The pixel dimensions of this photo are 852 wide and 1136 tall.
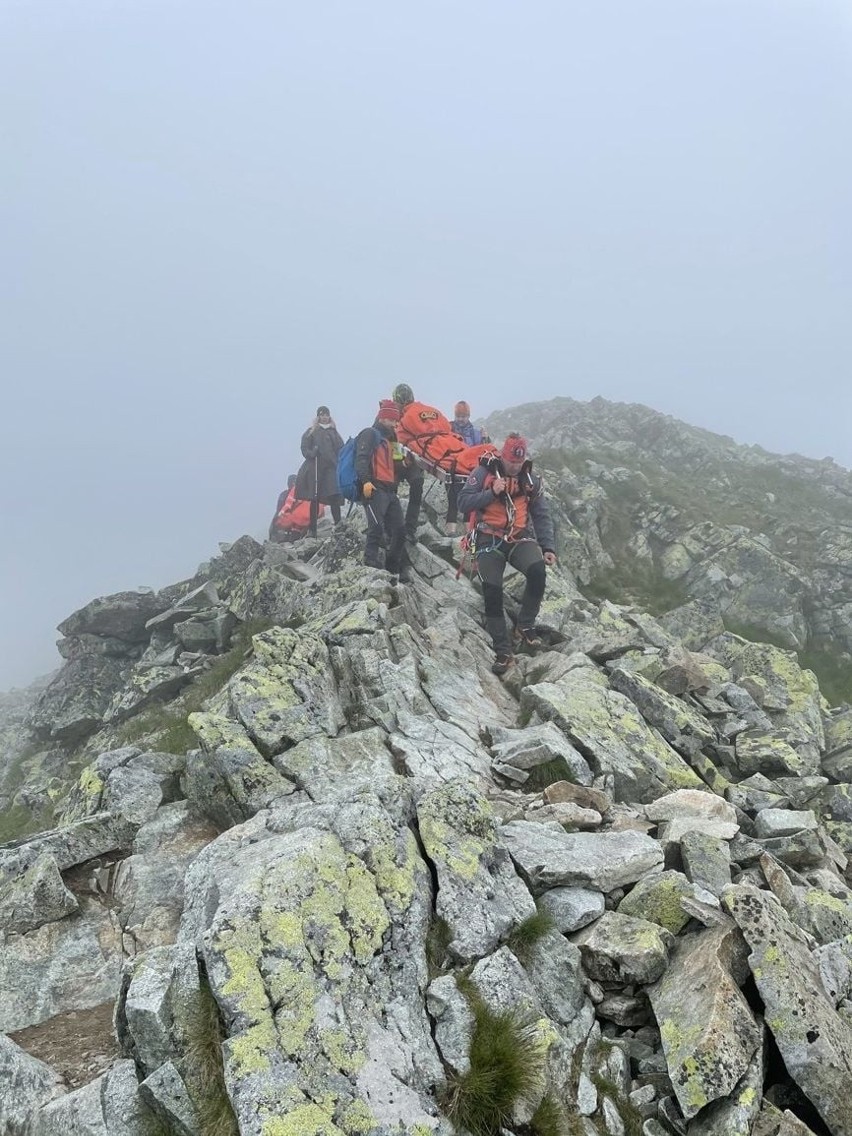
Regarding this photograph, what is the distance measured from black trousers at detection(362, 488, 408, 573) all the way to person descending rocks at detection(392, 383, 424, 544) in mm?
870

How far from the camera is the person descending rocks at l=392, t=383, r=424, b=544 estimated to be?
2089 cm

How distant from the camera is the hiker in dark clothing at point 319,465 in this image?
29.1 metres

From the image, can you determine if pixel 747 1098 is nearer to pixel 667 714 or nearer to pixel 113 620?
pixel 667 714

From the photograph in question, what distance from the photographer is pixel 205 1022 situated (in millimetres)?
5965

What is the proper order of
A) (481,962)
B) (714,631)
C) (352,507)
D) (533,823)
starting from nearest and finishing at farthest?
(481,962) < (533,823) < (352,507) < (714,631)

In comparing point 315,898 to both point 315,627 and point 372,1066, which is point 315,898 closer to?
point 372,1066

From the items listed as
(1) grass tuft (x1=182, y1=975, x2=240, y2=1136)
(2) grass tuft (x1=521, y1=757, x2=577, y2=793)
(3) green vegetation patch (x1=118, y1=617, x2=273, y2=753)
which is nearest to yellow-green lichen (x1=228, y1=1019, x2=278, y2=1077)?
(1) grass tuft (x1=182, y1=975, x2=240, y2=1136)

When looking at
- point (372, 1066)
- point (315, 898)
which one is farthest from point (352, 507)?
point (372, 1066)

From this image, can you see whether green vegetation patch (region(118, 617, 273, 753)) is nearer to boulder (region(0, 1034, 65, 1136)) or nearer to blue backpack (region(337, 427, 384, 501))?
blue backpack (region(337, 427, 384, 501))

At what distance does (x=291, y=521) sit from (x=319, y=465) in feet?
16.7

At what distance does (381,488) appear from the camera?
20203 millimetres

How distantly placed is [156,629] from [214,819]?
17719mm

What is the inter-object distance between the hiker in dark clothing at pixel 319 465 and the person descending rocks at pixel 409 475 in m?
5.45

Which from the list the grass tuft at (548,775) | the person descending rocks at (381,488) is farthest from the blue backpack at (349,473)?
the grass tuft at (548,775)
